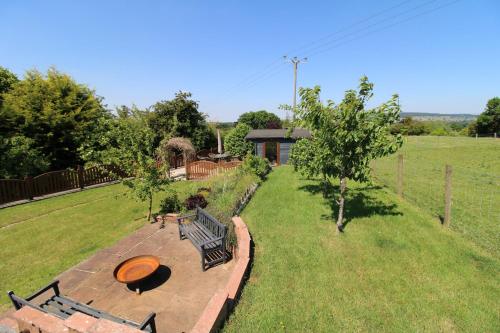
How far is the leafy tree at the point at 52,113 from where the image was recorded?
13.8 metres

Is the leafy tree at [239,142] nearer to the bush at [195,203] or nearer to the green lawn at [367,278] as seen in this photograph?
the bush at [195,203]

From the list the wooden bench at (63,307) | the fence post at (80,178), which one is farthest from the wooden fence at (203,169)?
the wooden bench at (63,307)

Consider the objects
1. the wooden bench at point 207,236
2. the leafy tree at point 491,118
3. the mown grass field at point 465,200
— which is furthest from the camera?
the leafy tree at point 491,118

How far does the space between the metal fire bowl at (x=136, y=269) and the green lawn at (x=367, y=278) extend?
1.94 meters

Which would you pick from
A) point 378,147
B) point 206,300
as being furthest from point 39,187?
point 378,147

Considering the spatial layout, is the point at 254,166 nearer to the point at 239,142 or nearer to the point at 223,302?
the point at 223,302

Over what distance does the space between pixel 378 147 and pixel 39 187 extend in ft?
48.5

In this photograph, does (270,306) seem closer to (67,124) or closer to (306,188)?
(306,188)

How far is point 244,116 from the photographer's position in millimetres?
58625

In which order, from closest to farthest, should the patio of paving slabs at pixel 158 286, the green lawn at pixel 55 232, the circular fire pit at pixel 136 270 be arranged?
the patio of paving slabs at pixel 158 286, the circular fire pit at pixel 136 270, the green lawn at pixel 55 232

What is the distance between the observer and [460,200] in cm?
982

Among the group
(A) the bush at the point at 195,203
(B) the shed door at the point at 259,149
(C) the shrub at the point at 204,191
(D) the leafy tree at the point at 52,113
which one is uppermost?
(D) the leafy tree at the point at 52,113

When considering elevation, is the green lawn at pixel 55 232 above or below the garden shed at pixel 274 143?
below

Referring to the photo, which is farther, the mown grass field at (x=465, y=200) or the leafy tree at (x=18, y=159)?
the leafy tree at (x=18, y=159)
